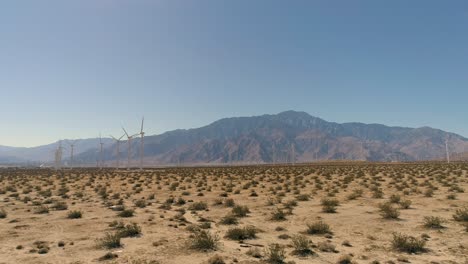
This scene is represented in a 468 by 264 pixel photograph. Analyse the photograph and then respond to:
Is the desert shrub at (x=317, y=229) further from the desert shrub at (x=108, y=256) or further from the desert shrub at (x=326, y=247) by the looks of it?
the desert shrub at (x=108, y=256)

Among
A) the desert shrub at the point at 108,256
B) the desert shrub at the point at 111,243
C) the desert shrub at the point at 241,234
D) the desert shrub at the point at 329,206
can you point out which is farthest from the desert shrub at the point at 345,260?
the desert shrub at the point at 329,206

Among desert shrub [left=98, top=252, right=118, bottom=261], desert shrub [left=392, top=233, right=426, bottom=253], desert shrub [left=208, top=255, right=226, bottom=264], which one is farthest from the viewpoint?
desert shrub [left=392, top=233, right=426, bottom=253]

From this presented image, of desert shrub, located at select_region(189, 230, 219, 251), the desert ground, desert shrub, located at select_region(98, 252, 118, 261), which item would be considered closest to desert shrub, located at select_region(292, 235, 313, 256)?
the desert ground

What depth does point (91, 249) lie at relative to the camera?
14.0 m

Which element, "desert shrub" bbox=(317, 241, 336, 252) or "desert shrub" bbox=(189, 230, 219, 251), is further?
"desert shrub" bbox=(189, 230, 219, 251)

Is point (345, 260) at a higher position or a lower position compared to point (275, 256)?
lower

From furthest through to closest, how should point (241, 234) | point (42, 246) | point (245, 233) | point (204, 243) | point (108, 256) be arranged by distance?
point (245, 233) < point (241, 234) < point (42, 246) < point (204, 243) < point (108, 256)

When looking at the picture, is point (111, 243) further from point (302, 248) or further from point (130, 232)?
point (302, 248)

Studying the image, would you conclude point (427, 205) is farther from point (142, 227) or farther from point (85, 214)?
point (85, 214)

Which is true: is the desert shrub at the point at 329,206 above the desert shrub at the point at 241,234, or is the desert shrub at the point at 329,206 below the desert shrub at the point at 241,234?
above

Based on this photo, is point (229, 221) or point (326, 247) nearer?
point (326, 247)

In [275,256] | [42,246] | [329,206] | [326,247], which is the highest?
[329,206]

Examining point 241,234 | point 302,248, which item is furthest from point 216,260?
point 241,234

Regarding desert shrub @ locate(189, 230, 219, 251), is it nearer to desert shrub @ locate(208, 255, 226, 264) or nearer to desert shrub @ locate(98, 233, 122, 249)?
desert shrub @ locate(208, 255, 226, 264)
